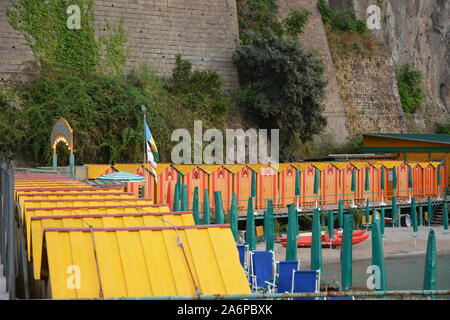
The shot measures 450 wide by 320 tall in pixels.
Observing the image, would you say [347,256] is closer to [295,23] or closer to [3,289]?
[3,289]

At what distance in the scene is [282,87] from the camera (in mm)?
37500

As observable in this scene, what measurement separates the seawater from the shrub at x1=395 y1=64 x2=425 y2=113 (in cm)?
2484

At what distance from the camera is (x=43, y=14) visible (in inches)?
1318

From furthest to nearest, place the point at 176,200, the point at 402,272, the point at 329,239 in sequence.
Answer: the point at 329,239
the point at 402,272
the point at 176,200

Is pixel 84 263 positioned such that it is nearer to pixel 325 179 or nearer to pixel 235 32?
pixel 325 179

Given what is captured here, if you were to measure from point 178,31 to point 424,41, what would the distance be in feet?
78.7

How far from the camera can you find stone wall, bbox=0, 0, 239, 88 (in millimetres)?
36281

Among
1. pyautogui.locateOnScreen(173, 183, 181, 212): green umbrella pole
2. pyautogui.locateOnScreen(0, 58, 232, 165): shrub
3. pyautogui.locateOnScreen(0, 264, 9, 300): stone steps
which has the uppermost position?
pyautogui.locateOnScreen(0, 58, 232, 165): shrub

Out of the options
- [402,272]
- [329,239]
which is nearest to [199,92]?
[329,239]

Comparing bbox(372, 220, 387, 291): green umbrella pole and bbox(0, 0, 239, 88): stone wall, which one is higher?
bbox(0, 0, 239, 88): stone wall

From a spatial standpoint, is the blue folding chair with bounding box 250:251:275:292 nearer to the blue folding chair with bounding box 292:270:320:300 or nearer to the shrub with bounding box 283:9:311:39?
the blue folding chair with bounding box 292:270:320:300

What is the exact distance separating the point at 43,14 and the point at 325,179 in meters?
14.5

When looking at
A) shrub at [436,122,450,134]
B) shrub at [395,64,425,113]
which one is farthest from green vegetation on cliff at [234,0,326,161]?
shrub at [436,122,450,134]
